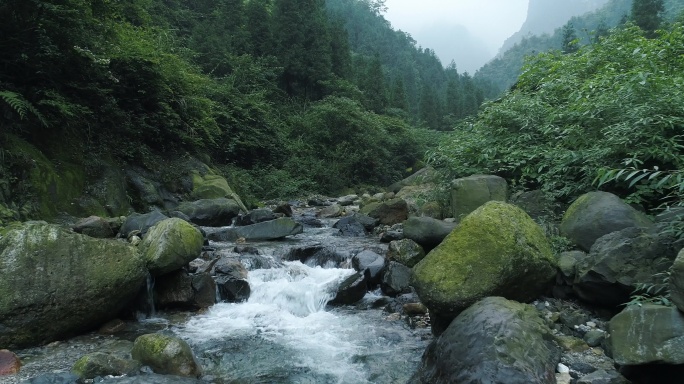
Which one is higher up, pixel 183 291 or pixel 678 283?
pixel 678 283

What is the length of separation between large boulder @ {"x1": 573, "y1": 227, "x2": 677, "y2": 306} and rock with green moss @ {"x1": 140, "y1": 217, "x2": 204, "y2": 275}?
5.96m

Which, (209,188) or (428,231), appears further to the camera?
(209,188)

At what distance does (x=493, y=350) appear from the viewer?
14.2ft

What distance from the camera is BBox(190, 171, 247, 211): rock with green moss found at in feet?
51.1

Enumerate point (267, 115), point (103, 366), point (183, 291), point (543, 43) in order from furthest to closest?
point (543, 43) → point (267, 115) → point (183, 291) → point (103, 366)

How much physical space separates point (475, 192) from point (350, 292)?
3275mm

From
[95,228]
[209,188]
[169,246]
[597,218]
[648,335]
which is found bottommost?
[648,335]

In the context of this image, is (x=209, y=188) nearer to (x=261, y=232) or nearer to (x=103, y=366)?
(x=261, y=232)

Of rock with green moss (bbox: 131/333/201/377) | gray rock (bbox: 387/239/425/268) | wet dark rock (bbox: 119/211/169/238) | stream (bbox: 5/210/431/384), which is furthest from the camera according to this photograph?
wet dark rock (bbox: 119/211/169/238)

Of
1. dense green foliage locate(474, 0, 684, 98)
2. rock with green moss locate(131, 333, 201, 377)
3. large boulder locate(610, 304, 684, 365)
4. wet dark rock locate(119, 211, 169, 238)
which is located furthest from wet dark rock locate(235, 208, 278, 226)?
dense green foliage locate(474, 0, 684, 98)

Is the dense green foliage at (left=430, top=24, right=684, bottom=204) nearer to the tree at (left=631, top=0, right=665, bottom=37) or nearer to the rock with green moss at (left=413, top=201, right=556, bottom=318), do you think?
the rock with green moss at (left=413, top=201, right=556, bottom=318)

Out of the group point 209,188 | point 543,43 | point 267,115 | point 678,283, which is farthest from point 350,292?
point 543,43

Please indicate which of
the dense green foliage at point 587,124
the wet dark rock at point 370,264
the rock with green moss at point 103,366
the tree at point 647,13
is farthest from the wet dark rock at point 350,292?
the tree at point 647,13

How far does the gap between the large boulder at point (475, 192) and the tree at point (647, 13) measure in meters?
35.2
